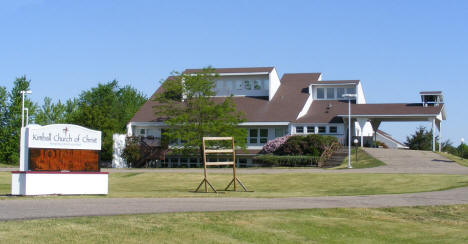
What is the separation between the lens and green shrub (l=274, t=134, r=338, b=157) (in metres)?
49.6

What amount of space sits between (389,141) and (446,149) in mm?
7488

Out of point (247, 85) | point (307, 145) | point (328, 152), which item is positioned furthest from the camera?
point (247, 85)

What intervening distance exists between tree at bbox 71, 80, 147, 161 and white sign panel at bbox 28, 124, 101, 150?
42.5 meters

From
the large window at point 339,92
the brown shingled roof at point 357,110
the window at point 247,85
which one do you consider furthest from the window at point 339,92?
the window at point 247,85

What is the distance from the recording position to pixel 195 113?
181 feet

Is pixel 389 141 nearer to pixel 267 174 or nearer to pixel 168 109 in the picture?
pixel 168 109

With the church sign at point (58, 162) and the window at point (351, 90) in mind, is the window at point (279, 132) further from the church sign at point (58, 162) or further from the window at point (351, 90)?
the church sign at point (58, 162)

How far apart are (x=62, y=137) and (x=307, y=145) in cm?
3075

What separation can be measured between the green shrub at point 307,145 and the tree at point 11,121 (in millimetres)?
34499

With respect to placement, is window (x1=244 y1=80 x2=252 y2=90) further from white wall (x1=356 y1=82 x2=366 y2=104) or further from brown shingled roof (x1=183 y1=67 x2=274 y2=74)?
white wall (x1=356 y1=82 x2=366 y2=104)

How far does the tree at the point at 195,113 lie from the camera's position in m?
53.8

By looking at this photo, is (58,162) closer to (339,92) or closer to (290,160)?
(290,160)

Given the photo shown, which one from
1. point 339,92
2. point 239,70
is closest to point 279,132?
point 239,70

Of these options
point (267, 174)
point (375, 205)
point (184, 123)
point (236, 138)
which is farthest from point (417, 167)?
point (375, 205)
